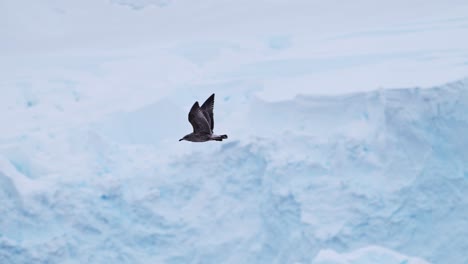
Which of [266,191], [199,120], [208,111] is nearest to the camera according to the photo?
[199,120]

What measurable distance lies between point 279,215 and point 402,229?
1.69m

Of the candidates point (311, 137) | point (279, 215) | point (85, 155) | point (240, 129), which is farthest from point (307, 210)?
point (85, 155)

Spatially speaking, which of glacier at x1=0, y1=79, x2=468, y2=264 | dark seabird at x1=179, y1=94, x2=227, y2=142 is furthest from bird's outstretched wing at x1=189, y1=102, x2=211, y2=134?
glacier at x1=0, y1=79, x2=468, y2=264

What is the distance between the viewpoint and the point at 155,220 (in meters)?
10.9

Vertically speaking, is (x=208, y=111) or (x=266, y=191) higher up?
(x=208, y=111)

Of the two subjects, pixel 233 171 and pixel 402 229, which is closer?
pixel 402 229

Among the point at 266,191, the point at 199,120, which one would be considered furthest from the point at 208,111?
the point at 266,191

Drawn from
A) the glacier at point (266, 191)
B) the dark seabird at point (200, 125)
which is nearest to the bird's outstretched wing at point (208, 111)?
the dark seabird at point (200, 125)

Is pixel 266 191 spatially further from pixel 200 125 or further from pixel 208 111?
pixel 200 125

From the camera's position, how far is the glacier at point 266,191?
1041cm

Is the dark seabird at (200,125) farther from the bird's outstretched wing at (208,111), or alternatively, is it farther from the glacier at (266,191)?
the glacier at (266,191)

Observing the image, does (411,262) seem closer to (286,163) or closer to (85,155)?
(286,163)

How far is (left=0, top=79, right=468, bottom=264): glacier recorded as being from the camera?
10414 mm

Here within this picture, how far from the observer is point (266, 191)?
11.0 meters
